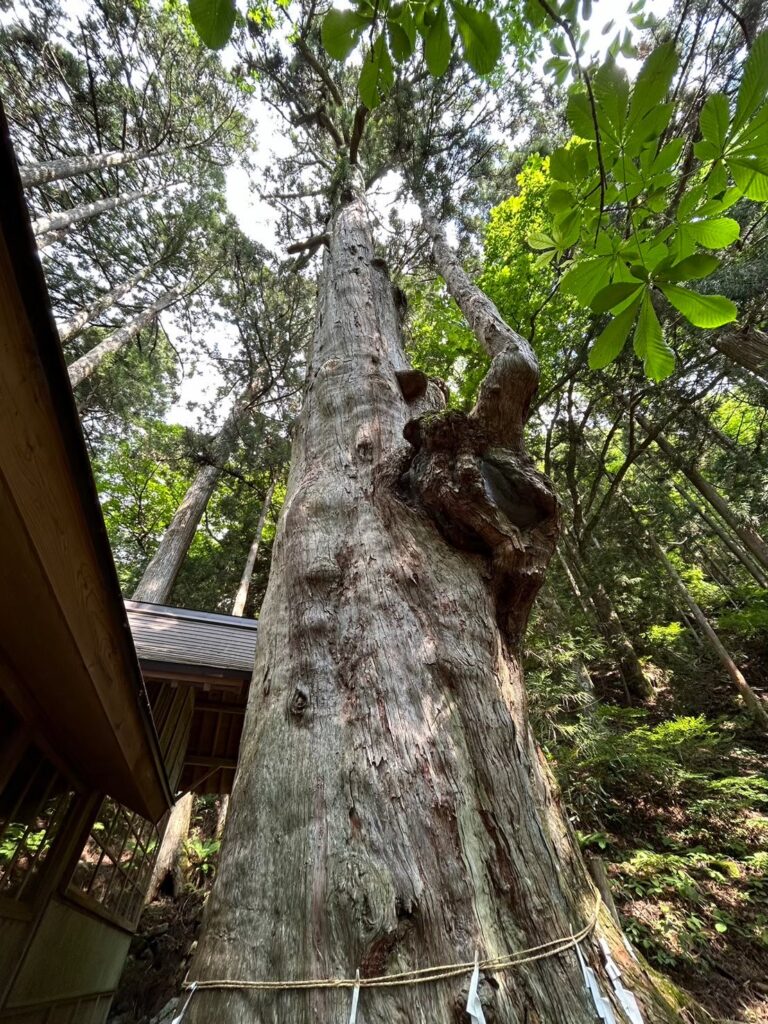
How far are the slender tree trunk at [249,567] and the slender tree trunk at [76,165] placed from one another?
6710mm

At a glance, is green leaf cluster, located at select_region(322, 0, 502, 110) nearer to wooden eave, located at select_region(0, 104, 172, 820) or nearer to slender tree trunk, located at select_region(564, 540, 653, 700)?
wooden eave, located at select_region(0, 104, 172, 820)

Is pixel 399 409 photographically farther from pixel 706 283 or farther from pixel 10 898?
pixel 706 283

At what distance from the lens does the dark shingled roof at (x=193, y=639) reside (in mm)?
3289

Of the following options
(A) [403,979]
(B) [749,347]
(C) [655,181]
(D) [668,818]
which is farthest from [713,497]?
(A) [403,979]

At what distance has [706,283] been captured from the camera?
20.0 ft

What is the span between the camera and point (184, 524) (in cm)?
870

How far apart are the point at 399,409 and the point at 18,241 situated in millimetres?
1813

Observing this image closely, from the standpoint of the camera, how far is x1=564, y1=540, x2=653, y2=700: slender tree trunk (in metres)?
9.09

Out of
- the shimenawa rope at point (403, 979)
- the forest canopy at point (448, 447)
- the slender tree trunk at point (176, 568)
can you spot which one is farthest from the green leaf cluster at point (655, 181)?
the slender tree trunk at point (176, 568)

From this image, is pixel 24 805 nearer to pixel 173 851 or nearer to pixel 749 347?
pixel 173 851

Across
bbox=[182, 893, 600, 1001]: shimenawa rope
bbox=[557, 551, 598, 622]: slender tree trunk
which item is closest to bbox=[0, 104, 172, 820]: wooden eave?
bbox=[182, 893, 600, 1001]: shimenawa rope

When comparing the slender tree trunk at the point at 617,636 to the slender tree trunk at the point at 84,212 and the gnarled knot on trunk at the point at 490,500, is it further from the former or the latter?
the slender tree trunk at the point at 84,212

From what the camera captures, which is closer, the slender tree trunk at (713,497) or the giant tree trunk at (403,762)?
the giant tree trunk at (403,762)

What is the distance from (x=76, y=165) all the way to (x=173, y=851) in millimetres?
12724
